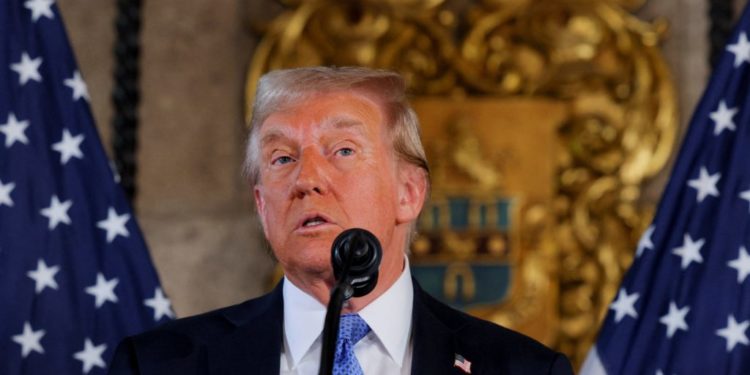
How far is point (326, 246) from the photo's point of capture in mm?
2686

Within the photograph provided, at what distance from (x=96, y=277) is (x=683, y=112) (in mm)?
2006

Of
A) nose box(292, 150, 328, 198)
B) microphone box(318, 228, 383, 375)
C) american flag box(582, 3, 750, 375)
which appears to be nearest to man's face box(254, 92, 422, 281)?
nose box(292, 150, 328, 198)

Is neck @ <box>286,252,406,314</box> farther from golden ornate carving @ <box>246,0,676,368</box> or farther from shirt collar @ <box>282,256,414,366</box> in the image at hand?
golden ornate carving @ <box>246,0,676,368</box>

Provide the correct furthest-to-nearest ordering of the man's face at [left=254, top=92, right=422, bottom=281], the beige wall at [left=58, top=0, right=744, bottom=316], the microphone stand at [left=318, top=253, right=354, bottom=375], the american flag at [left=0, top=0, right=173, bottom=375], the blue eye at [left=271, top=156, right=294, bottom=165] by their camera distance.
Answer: the beige wall at [left=58, top=0, right=744, bottom=316] → the american flag at [left=0, top=0, right=173, bottom=375] → the blue eye at [left=271, top=156, right=294, bottom=165] → the man's face at [left=254, top=92, right=422, bottom=281] → the microphone stand at [left=318, top=253, right=354, bottom=375]

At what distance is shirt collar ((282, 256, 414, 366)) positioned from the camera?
2779 mm

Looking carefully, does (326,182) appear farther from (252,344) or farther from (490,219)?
(490,219)

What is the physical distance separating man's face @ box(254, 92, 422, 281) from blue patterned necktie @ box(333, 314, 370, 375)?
0.32 feet

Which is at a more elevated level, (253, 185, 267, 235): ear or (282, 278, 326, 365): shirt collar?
(253, 185, 267, 235): ear

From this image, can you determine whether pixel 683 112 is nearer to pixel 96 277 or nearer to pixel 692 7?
pixel 692 7

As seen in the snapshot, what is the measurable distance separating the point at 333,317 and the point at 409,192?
0.59m

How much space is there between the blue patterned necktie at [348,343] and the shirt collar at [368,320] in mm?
16

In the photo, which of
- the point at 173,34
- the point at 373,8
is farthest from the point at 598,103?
the point at 173,34

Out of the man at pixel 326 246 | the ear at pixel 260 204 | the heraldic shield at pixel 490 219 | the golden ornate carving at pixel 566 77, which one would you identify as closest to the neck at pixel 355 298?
the man at pixel 326 246

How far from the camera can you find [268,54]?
15.2 ft
